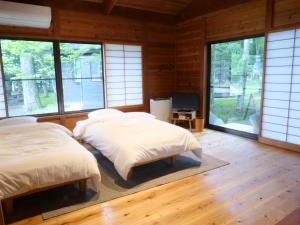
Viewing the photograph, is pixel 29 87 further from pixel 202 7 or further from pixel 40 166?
pixel 202 7

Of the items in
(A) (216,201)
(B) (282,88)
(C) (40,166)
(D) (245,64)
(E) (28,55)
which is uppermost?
(E) (28,55)

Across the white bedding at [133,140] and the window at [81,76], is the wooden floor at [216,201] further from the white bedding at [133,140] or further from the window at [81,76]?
the window at [81,76]

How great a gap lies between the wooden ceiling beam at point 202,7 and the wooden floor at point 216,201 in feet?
9.88

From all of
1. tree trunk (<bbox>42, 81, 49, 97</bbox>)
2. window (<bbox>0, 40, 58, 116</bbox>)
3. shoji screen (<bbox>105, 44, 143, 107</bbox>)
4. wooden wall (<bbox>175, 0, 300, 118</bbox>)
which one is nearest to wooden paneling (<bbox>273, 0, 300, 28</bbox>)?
wooden wall (<bbox>175, 0, 300, 118</bbox>)

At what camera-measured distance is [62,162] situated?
220cm

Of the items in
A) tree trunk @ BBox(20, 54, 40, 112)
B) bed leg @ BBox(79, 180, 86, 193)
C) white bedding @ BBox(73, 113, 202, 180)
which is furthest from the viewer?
tree trunk @ BBox(20, 54, 40, 112)

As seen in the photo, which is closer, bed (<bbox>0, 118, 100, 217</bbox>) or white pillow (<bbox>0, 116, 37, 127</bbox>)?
bed (<bbox>0, 118, 100, 217</bbox>)

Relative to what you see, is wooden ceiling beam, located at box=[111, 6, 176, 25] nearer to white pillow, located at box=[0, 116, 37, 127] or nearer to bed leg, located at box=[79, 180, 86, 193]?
white pillow, located at box=[0, 116, 37, 127]

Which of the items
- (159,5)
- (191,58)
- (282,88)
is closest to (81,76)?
(159,5)

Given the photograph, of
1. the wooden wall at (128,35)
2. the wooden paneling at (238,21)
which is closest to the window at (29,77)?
the wooden wall at (128,35)

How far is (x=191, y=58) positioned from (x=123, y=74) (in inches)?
64.8

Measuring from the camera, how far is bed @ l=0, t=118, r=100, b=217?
1.98 metres

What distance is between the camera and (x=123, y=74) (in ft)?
16.6

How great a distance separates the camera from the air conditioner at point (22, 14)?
3359 mm
